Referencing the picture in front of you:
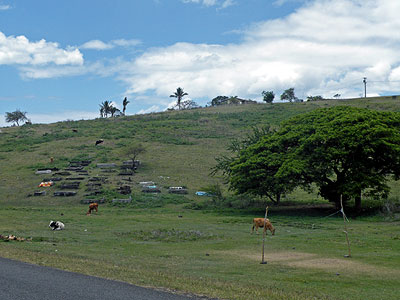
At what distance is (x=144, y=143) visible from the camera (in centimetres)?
7838

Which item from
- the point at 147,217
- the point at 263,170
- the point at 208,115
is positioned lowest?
the point at 147,217

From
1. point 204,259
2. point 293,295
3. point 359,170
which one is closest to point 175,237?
point 204,259

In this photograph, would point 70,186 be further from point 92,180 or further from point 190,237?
point 190,237

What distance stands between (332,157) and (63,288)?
28844mm

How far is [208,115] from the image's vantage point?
11150cm

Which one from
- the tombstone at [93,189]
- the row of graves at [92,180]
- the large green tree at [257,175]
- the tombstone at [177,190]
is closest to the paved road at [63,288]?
the large green tree at [257,175]

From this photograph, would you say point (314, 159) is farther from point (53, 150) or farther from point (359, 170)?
point (53, 150)

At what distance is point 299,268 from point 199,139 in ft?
219

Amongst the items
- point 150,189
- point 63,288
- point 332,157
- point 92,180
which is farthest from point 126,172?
point 63,288

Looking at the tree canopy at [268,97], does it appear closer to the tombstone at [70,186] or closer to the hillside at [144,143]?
the hillside at [144,143]

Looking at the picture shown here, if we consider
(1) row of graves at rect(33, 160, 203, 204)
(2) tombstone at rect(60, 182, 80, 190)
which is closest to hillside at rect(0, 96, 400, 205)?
(1) row of graves at rect(33, 160, 203, 204)

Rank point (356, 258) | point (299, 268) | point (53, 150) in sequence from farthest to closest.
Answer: point (53, 150), point (356, 258), point (299, 268)

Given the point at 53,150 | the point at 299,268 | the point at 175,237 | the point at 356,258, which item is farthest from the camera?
the point at 53,150

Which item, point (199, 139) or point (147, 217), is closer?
point (147, 217)
